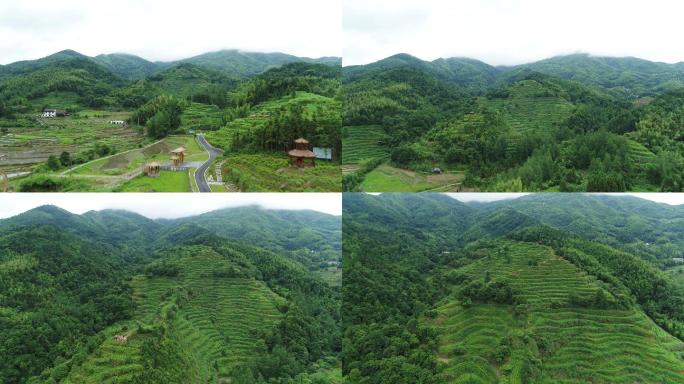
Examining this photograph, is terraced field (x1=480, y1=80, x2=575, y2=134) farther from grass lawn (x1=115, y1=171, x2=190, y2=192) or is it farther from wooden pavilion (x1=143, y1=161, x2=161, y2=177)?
wooden pavilion (x1=143, y1=161, x2=161, y2=177)

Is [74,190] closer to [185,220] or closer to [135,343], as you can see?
[185,220]

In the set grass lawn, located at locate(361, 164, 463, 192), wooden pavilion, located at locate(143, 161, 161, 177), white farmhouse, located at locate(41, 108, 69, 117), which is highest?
white farmhouse, located at locate(41, 108, 69, 117)

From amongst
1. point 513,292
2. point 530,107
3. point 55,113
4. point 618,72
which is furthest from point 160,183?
point 618,72

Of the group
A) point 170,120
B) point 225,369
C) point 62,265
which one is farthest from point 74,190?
point 225,369

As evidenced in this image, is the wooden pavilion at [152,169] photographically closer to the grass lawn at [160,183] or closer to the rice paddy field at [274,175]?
the grass lawn at [160,183]

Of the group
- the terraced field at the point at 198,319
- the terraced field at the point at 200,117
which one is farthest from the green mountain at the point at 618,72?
the terraced field at the point at 198,319

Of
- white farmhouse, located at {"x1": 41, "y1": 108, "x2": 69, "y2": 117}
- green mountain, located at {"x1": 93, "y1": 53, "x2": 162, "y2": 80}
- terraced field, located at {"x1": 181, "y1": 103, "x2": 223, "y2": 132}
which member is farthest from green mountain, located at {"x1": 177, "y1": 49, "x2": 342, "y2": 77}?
white farmhouse, located at {"x1": 41, "y1": 108, "x2": 69, "y2": 117}
